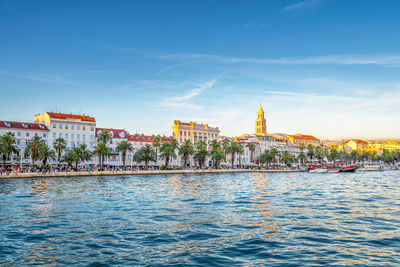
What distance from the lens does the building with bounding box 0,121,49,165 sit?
89.4m

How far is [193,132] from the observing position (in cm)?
13988

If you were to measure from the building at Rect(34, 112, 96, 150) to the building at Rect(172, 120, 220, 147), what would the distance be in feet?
123

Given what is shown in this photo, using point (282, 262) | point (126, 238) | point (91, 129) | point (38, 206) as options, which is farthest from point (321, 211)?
point (91, 129)

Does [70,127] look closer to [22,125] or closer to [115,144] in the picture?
[22,125]

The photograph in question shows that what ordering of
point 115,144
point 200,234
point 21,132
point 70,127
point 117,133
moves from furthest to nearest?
point 117,133
point 115,144
point 70,127
point 21,132
point 200,234

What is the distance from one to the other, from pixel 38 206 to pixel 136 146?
91.9 meters

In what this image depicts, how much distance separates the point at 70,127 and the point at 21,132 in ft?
45.1

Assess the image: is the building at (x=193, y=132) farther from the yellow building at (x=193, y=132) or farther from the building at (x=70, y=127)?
the building at (x=70, y=127)

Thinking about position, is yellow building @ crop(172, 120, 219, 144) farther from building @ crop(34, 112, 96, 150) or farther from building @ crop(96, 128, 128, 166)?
building @ crop(34, 112, 96, 150)

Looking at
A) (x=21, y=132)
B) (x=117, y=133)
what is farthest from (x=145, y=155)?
(x=21, y=132)

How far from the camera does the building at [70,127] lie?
10019 cm

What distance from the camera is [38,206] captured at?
27828mm

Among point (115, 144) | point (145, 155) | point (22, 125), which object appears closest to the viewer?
point (22, 125)

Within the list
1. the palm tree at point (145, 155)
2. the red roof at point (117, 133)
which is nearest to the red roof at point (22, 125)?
the red roof at point (117, 133)
